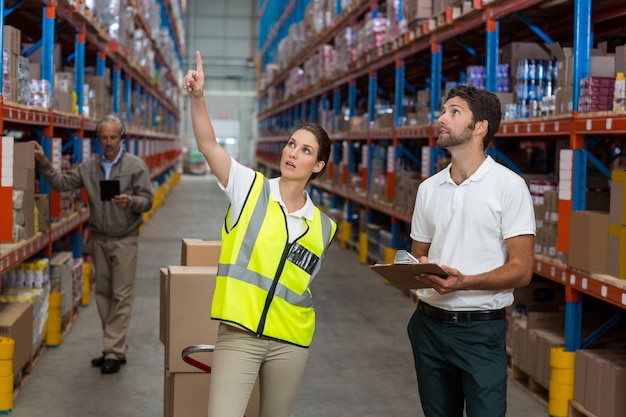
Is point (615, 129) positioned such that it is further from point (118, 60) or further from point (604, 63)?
point (118, 60)

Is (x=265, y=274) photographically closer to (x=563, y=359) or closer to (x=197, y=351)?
(x=197, y=351)

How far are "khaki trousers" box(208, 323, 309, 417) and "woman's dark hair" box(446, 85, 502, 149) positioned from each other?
1029 millimetres

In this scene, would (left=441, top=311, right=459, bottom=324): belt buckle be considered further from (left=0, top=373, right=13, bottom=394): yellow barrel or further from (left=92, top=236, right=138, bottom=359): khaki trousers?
(left=92, top=236, right=138, bottom=359): khaki trousers

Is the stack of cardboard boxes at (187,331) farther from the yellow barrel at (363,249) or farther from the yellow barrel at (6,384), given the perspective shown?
the yellow barrel at (363,249)

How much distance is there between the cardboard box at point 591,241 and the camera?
483 cm

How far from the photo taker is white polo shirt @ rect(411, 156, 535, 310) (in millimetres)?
3018

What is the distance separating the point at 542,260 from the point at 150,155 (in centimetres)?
1288

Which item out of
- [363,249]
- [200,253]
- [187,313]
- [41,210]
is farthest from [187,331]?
[363,249]

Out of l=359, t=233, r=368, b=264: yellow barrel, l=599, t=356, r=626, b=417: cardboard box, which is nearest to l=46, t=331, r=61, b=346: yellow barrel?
l=599, t=356, r=626, b=417: cardboard box

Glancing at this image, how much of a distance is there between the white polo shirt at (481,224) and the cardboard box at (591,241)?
6.28 feet

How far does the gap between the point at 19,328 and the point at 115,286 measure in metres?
0.90

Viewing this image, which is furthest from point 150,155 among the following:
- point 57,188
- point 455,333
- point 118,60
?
point 455,333

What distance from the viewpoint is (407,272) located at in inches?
117

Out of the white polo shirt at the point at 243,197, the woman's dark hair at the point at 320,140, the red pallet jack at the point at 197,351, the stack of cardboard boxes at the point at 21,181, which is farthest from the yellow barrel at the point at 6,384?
the woman's dark hair at the point at 320,140
